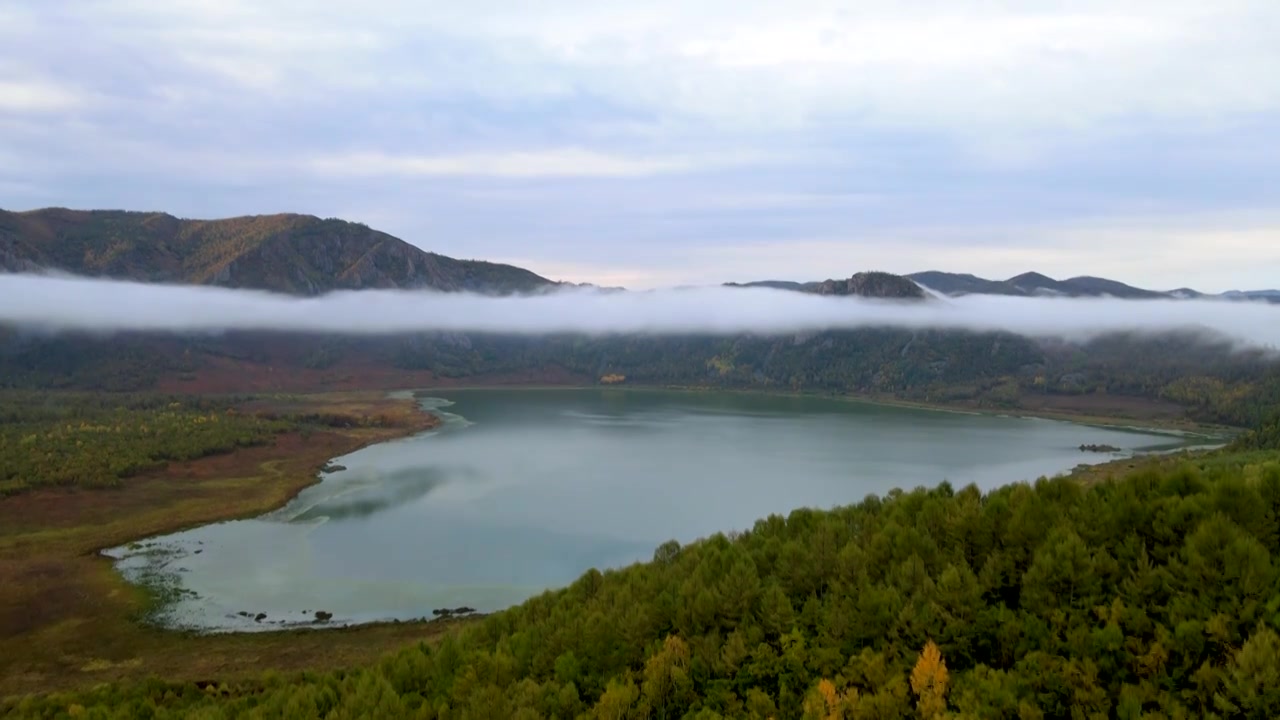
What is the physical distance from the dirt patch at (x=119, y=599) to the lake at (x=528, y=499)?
1.41m

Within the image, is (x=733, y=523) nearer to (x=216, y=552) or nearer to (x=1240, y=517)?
(x=216, y=552)

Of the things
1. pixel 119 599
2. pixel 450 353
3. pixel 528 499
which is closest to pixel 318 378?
pixel 450 353

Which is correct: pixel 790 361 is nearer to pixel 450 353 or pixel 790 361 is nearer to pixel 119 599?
pixel 450 353

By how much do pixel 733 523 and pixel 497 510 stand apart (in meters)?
12.5

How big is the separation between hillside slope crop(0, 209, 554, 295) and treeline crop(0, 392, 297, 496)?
78505 millimetres

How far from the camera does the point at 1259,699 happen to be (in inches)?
308

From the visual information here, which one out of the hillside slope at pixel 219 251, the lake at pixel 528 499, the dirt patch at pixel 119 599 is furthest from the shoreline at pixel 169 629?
the hillside slope at pixel 219 251

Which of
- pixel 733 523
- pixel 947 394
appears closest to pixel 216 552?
pixel 733 523

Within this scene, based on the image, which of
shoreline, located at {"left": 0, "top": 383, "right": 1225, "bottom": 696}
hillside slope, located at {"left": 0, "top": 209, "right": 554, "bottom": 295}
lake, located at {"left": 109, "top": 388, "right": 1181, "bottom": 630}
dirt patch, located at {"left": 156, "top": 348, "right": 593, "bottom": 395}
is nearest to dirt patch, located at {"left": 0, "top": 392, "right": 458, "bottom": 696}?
shoreline, located at {"left": 0, "top": 383, "right": 1225, "bottom": 696}

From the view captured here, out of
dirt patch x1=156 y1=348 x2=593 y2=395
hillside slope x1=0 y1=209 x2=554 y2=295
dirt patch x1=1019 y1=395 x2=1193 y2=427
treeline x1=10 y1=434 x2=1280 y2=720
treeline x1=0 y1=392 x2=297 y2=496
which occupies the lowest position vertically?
dirt patch x1=156 y1=348 x2=593 y2=395

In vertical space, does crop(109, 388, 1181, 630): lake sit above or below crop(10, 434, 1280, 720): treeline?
below

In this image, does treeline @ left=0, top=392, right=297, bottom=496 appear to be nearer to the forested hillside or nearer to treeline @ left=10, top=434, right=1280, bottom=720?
treeline @ left=10, top=434, right=1280, bottom=720

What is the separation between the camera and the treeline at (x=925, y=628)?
924 centimetres

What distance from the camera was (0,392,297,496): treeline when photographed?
44.5m
